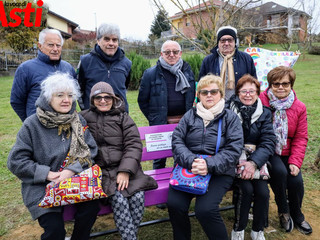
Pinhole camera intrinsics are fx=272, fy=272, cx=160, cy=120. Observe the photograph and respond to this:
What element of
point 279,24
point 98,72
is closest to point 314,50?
point 279,24

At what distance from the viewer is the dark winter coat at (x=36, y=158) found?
2.34 m

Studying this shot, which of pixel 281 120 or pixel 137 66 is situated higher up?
pixel 137 66

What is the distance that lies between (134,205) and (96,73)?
1.73 meters

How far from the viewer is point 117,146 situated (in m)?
2.82

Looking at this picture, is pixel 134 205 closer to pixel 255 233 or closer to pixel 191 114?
pixel 191 114

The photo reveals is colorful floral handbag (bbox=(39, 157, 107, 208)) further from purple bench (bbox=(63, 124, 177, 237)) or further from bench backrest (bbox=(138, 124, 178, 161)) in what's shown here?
bench backrest (bbox=(138, 124, 178, 161))

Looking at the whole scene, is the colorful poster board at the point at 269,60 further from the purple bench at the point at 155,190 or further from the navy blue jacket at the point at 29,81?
the navy blue jacket at the point at 29,81

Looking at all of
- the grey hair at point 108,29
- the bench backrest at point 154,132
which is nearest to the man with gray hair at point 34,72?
the grey hair at point 108,29

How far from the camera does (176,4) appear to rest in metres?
5.96

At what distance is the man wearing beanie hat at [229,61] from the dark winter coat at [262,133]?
0.62 m

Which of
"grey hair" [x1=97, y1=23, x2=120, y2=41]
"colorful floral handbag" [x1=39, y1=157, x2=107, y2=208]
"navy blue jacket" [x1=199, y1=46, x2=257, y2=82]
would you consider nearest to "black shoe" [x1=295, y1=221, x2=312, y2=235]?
"navy blue jacket" [x1=199, y1=46, x2=257, y2=82]

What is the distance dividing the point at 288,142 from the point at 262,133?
44 cm

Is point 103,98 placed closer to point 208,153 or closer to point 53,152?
point 53,152

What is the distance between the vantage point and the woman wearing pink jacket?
3.04 meters
